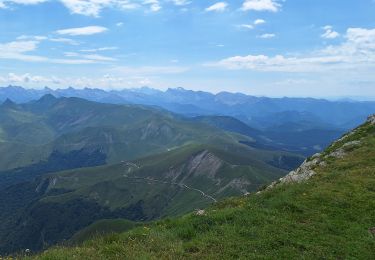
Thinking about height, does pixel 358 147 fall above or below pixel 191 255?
above

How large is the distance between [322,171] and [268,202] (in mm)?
10516

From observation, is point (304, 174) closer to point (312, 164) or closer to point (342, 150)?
point (312, 164)

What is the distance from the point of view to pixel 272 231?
23672 mm

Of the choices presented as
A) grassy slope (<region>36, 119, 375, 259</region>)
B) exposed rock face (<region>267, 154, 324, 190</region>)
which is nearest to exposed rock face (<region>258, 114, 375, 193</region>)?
exposed rock face (<region>267, 154, 324, 190</region>)

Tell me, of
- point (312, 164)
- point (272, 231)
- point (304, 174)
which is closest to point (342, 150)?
point (312, 164)

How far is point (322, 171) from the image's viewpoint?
1457 inches

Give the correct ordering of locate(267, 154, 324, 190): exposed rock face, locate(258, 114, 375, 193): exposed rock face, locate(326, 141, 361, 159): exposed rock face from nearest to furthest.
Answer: locate(267, 154, 324, 190): exposed rock face
locate(258, 114, 375, 193): exposed rock face
locate(326, 141, 361, 159): exposed rock face

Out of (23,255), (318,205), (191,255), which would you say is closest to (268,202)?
(318,205)

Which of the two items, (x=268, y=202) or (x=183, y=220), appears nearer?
(x=183, y=220)

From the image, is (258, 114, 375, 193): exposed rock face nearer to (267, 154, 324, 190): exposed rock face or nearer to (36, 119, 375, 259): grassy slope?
(267, 154, 324, 190): exposed rock face

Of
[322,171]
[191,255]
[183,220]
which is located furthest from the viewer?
[322,171]

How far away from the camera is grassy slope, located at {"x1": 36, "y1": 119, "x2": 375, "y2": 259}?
68.0 feet

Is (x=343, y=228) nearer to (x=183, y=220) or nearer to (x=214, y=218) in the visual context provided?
(x=214, y=218)

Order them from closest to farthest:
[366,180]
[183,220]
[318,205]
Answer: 1. [183,220]
2. [318,205]
3. [366,180]
